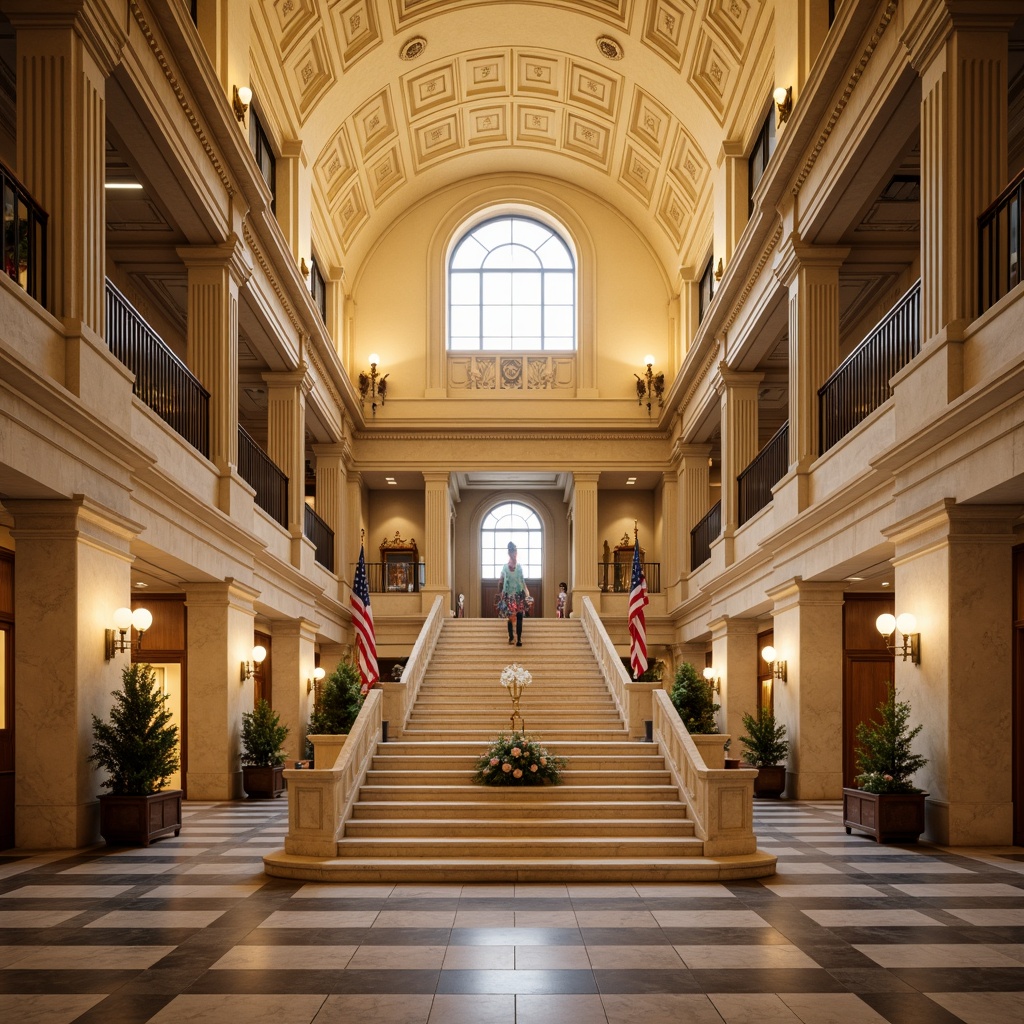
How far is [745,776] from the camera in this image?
10.9 m

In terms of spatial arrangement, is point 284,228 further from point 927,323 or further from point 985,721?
point 985,721

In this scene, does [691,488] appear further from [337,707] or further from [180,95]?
[180,95]

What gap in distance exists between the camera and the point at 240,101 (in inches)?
653

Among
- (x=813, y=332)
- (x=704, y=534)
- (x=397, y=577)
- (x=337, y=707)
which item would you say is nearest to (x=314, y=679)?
(x=337, y=707)

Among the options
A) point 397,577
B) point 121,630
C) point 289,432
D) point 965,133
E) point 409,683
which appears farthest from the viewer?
point 397,577

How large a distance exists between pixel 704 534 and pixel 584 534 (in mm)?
3658

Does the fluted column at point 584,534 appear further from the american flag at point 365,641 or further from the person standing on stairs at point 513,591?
the american flag at point 365,641

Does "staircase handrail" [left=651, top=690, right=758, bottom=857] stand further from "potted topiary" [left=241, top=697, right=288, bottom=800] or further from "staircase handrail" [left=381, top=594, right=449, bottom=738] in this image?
"potted topiary" [left=241, top=697, right=288, bottom=800]

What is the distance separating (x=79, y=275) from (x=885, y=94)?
8.58 m

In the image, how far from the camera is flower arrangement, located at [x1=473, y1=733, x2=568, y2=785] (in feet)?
42.0

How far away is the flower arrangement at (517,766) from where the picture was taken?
1279 cm

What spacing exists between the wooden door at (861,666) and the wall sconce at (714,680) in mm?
4741

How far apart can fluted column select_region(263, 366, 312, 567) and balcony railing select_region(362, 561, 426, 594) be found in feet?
26.7

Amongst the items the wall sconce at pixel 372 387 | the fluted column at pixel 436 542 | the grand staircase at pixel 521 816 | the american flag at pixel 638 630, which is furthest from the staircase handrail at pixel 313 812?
the wall sconce at pixel 372 387
